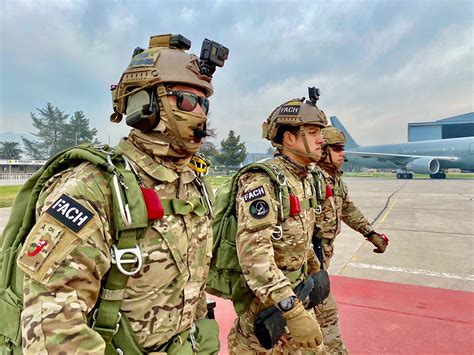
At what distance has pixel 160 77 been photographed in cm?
159

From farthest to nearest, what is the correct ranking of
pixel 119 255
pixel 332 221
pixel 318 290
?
1. pixel 332 221
2. pixel 318 290
3. pixel 119 255

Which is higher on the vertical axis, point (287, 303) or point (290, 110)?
point (290, 110)

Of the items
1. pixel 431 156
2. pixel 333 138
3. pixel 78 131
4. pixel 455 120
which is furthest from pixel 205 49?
pixel 455 120

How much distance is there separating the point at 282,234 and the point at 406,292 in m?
3.36

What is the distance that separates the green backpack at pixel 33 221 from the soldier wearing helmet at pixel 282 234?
102cm

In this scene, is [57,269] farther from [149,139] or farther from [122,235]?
[149,139]

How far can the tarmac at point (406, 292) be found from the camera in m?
3.59

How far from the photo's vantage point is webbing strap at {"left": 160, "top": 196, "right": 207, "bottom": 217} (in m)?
1.52

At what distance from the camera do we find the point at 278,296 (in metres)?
2.12

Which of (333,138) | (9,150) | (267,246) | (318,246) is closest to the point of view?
(267,246)

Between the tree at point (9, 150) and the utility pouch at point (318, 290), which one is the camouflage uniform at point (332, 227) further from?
the tree at point (9, 150)

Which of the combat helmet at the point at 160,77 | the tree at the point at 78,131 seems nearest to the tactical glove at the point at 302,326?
the combat helmet at the point at 160,77

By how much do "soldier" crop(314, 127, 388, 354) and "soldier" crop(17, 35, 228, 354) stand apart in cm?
171

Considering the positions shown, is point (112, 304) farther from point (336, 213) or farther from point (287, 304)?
point (336, 213)
